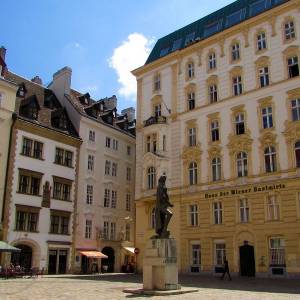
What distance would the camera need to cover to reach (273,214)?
34.4 meters

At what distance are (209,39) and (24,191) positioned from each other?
2343cm

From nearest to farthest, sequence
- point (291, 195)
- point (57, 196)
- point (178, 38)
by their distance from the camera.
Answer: point (291, 195) < point (57, 196) < point (178, 38)

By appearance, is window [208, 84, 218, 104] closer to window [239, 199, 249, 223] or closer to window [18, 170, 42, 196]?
window [239, 199, 249, 223]

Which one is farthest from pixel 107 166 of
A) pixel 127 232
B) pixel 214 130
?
pixel 214 130

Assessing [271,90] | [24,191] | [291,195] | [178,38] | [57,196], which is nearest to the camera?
[291,195]

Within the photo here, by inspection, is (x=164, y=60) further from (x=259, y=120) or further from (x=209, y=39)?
(x=259, y=120)

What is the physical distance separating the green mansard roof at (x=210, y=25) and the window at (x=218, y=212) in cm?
1716

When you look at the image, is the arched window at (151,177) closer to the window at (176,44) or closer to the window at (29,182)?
the window at (29,182)

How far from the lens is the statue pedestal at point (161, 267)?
20.4 metres

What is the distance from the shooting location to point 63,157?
149 ft

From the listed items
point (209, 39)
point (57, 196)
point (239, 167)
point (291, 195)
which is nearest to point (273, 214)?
point (291, 195)

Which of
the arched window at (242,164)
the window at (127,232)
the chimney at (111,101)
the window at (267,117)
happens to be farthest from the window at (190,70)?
the window at (127,232)

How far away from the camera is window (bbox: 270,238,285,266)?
33.4 m

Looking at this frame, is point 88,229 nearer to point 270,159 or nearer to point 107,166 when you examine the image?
point 107,166
